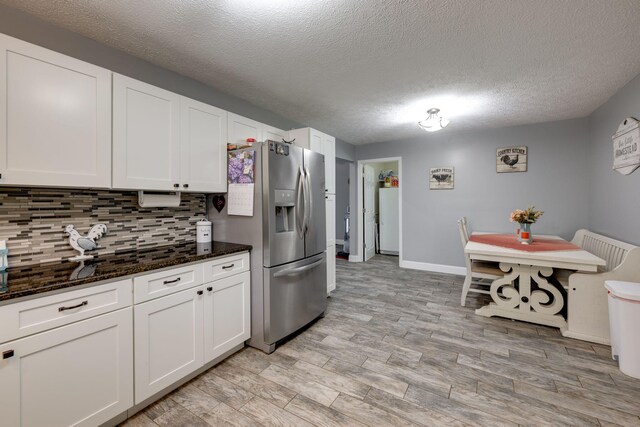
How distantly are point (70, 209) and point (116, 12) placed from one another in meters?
1.30

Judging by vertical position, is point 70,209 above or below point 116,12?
below

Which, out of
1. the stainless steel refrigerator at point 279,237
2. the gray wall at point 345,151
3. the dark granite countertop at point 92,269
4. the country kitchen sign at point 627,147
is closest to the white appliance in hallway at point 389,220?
the gray wall at point 345,151

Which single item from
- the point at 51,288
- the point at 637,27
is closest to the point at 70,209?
the point at 51,288

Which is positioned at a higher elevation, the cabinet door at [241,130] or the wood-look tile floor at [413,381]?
the cabinet door at [241,130]

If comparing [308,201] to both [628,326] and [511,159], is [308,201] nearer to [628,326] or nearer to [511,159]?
[628,326]

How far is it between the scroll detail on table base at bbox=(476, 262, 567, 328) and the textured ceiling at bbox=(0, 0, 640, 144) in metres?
1.92

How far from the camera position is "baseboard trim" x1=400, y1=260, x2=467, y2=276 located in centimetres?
443

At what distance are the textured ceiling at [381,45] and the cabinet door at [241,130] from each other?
0.37 m

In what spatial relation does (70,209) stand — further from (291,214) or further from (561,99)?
(561,99)

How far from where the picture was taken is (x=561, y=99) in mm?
2980

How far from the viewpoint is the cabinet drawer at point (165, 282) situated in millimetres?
1552

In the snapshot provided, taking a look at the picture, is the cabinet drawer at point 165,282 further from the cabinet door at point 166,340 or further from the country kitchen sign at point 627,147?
the country kitchen sign at point 627,147

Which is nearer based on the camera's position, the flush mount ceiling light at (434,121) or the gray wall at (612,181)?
the gray wall at (612,181)

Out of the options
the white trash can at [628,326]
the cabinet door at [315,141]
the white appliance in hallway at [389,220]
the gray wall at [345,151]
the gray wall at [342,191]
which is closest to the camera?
the white trash can at [628,326]
